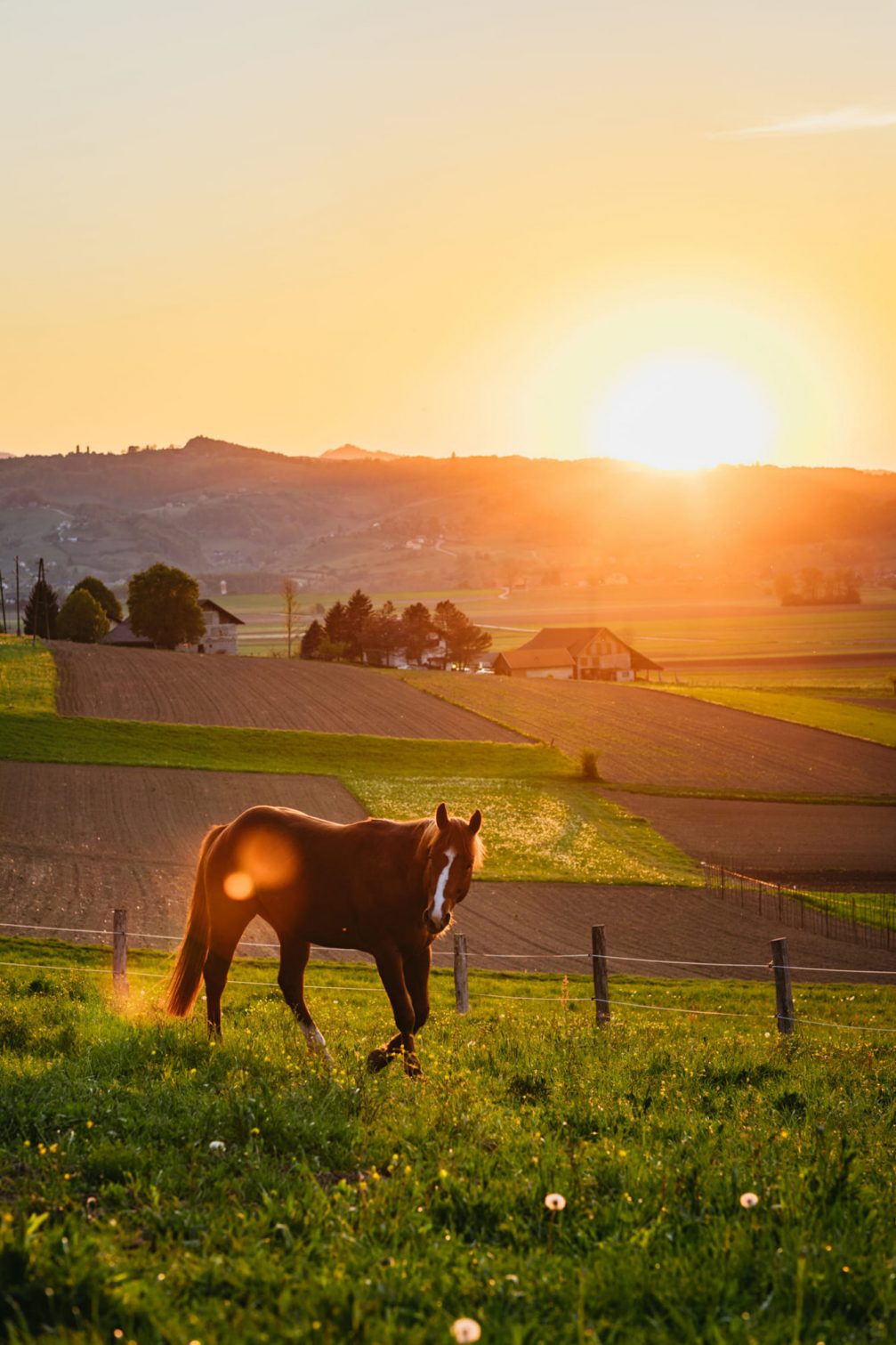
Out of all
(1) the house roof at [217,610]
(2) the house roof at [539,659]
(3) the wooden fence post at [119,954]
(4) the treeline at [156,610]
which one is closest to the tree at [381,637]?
(2) the house roof at [539,659]

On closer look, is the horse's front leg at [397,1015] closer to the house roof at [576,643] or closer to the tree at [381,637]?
the tree at [381,637]

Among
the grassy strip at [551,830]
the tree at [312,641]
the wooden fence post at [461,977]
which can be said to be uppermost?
the tree at [312,641]

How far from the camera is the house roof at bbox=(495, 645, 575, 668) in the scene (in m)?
144

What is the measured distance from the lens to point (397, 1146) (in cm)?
711

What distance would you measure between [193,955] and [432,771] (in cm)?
4998

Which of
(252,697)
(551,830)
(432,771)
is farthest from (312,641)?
(551,830)

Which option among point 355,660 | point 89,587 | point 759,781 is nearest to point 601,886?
point 759,781

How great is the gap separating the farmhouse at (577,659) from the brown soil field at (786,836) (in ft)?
276

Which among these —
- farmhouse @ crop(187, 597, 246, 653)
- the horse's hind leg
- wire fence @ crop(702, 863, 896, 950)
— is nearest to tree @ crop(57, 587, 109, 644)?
farmhouse @ crop(187, 597, 246, 653)

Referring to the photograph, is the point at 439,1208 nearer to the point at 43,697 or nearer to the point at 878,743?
the point at 43,697

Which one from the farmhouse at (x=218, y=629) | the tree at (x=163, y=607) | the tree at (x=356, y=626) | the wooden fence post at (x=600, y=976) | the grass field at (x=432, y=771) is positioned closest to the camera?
the wooden fence post at (x=600, y=976)

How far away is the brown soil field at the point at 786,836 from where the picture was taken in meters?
45.3

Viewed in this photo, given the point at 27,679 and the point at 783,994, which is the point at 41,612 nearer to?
the point at 27,679

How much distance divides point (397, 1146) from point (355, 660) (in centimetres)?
13041
